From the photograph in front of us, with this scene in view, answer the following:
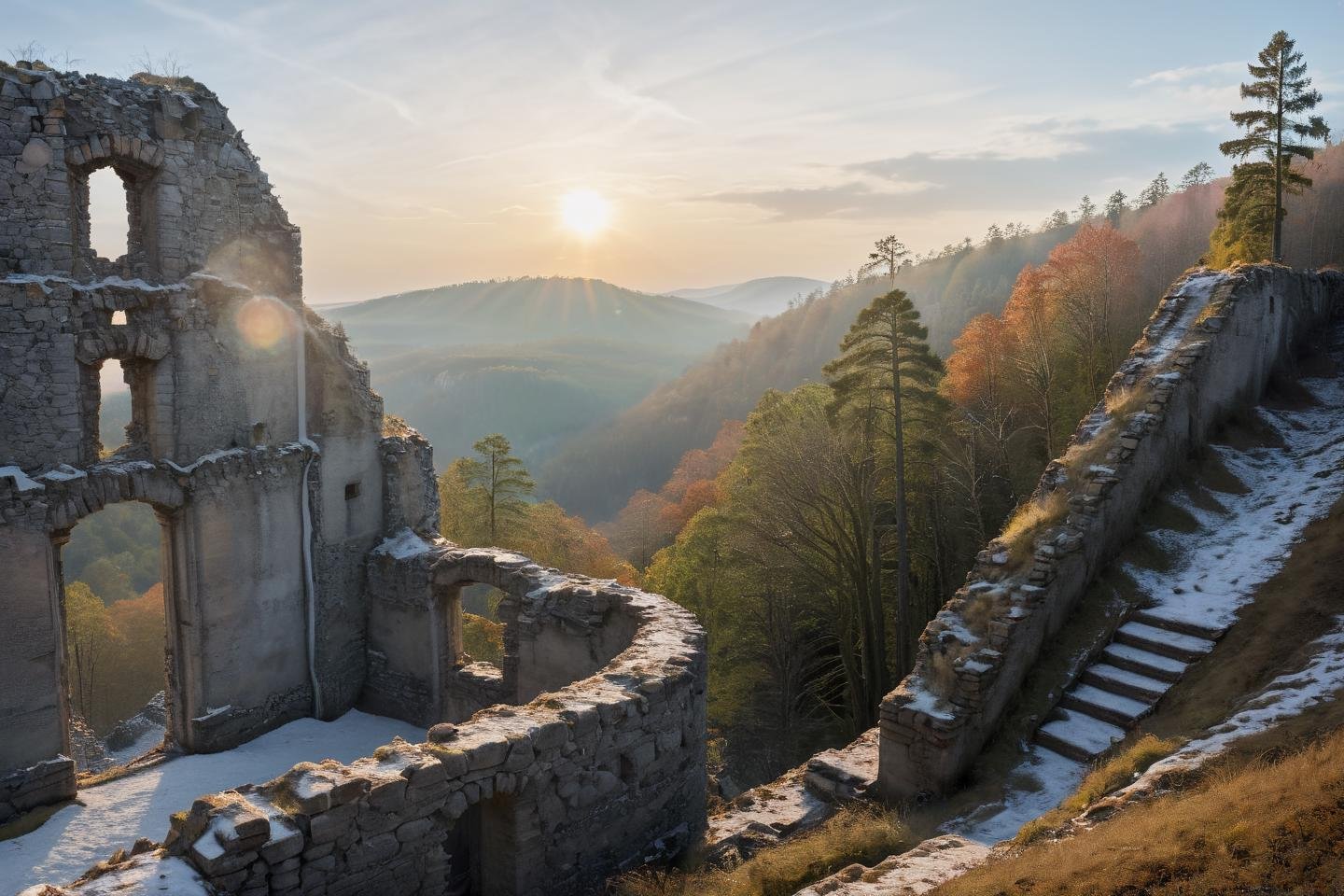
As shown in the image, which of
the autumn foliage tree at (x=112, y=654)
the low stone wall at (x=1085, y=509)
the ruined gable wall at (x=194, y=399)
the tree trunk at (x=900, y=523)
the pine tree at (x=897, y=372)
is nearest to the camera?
the low stone wall at (x=1085, y=509)

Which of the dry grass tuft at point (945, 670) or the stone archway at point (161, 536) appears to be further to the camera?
the stone archway at point (161, 536)

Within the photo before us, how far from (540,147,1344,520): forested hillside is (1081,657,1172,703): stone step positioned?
63174 mm

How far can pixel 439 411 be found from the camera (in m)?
128

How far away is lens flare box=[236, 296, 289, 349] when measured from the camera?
43.7 feet

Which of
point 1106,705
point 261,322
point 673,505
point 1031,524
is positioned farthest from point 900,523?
point 673,505

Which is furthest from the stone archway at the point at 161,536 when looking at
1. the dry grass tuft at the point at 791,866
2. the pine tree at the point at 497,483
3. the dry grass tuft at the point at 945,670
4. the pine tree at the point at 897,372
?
the pine tree at the point at 497,483

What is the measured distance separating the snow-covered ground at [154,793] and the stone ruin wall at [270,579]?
1.29ft

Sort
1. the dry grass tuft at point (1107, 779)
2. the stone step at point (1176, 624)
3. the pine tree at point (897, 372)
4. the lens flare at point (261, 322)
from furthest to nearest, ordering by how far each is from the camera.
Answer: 1. the pine tree at point (897, 372)
2. the lens flare at point (261, 322)
3. the stone step at point (1176, 624)
4. the dry grass tuft at point (1107, 779)

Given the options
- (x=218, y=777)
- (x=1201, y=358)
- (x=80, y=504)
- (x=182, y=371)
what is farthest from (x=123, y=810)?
(x=1201, y=358)

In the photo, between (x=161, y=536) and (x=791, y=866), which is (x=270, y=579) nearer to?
(x=161, y=536)

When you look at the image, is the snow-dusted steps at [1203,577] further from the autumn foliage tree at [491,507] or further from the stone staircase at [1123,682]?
the autumn foliage tree at [491,507]

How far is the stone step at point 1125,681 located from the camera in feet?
32.3

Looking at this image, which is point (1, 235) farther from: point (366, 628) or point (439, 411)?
point (439, 411)

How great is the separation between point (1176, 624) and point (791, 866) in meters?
6.05
